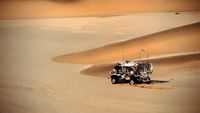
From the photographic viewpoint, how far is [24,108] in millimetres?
2248

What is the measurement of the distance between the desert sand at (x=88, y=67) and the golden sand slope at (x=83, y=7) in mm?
55

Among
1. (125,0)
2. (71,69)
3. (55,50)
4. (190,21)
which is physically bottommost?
(71,69)

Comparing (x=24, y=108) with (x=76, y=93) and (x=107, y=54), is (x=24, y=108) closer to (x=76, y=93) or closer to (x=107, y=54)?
(x=76, y=93)

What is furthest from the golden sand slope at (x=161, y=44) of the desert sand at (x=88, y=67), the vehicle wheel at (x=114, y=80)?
the vehicle wheel at (x=114, y=80)

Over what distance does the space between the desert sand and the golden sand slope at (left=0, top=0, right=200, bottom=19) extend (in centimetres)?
5

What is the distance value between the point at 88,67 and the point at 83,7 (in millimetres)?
440

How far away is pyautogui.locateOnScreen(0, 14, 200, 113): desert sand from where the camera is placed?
218 centimetres

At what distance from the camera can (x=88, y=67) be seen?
7.25 feet

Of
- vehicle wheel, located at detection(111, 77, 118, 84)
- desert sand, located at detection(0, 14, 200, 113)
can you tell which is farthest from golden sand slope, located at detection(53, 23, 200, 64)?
vehicle wheel, located at detection(111, 77, 118, 84)

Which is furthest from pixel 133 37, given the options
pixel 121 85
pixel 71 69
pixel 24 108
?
pixel 24 108

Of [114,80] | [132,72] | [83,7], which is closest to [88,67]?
[114,80]

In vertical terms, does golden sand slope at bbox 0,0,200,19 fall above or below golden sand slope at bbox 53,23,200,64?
above

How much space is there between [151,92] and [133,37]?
41 cm

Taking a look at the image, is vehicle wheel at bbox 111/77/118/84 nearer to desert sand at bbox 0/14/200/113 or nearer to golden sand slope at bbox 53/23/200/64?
desert sand at bbox 0/14/200/113
